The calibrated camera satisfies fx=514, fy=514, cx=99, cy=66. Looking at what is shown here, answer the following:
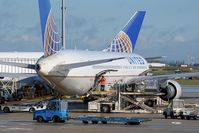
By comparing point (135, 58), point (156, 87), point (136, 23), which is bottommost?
point (156, 87)

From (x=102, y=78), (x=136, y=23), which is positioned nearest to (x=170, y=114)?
(x=102, y=78)

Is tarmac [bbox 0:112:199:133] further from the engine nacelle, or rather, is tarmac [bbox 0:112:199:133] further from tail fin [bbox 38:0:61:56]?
the engine nacelle

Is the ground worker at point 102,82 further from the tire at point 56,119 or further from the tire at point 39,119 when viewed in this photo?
the tire at point 39,119

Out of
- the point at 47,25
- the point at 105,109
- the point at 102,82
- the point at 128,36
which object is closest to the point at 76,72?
the point at 102,82

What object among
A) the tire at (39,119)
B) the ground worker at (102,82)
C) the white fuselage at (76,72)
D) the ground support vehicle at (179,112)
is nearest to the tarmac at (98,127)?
the tire at (39,119)

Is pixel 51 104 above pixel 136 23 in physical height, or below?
below

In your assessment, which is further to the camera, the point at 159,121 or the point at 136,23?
the point at 136,23

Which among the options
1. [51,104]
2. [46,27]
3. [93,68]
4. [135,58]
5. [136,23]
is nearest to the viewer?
[51,104]

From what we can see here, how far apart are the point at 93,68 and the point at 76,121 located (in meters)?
11.9

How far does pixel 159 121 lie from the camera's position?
3406 cm

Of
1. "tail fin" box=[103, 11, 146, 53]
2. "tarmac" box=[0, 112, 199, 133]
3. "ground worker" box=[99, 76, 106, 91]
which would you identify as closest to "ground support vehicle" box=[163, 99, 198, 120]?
"tarmac" box=[0, 112, 199, 133]

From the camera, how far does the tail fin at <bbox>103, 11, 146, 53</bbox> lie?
6008 cm

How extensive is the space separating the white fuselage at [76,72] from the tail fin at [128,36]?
27.2 ft

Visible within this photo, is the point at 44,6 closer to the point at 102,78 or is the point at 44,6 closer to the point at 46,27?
the point at 46,27
